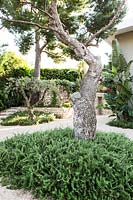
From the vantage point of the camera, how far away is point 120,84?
36.5 ft

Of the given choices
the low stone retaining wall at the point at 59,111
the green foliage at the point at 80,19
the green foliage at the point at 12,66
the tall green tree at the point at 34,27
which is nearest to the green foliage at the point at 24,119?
the low stone retaining wall at the point at 59,111

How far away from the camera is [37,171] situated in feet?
14.8

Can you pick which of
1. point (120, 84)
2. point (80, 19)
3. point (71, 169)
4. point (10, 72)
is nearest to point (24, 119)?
point (120, 84)

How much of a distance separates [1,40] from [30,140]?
10683 mm

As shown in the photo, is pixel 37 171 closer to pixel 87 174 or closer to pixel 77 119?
pixel 87 174

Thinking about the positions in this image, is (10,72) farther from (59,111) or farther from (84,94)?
(84,94)

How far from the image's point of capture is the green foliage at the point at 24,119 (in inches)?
499

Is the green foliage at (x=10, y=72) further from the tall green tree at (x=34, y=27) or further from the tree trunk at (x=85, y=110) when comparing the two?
the tree trunk at (x=85, y=110)

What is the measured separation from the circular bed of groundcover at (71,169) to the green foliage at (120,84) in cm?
602

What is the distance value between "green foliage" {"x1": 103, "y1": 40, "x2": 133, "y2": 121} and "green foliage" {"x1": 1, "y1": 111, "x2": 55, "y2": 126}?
9.87 ft

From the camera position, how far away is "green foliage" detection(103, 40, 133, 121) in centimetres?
1114

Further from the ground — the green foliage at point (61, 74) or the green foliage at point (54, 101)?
the green foliage at point (61, 74)

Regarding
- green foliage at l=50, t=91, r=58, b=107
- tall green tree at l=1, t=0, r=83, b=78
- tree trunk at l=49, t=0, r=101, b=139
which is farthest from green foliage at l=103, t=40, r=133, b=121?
tree trunk at l=49, t=0, r=101, b=139

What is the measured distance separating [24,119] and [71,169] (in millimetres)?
8874
